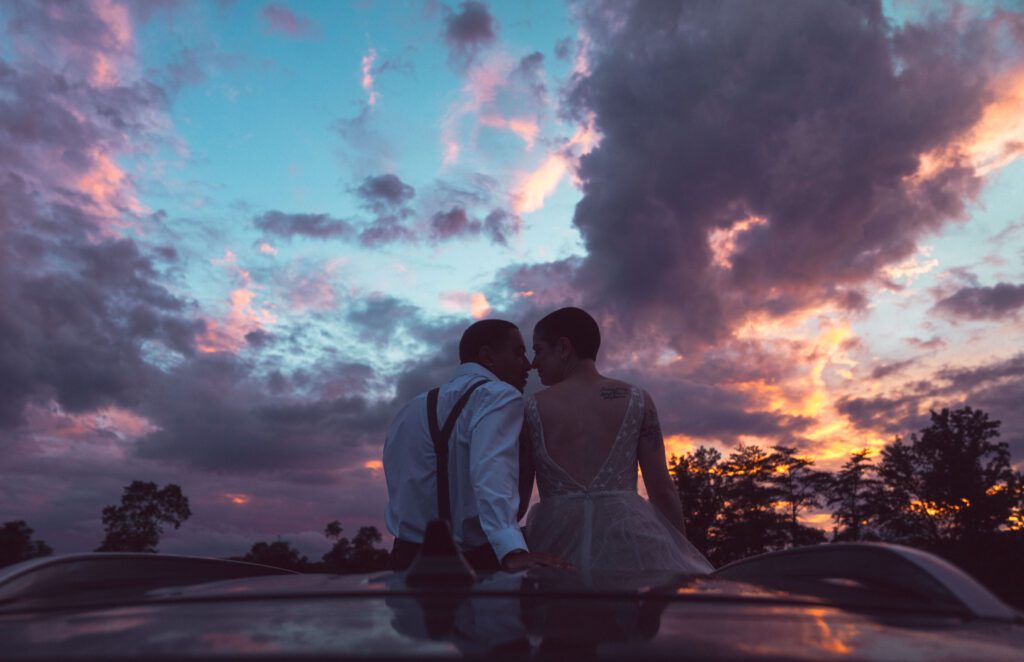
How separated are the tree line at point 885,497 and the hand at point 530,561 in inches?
2074

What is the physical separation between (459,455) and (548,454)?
0.98m

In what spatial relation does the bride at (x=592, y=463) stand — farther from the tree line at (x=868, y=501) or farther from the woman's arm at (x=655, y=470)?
the tree line at (x=868, y=501)

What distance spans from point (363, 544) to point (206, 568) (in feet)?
226

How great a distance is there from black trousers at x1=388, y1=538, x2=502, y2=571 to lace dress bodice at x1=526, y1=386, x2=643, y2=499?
112 cm

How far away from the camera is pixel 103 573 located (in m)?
1.89

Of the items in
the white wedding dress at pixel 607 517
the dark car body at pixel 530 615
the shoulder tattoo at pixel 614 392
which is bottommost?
the dark car body at pixel 530 615

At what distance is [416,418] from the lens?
4.29m

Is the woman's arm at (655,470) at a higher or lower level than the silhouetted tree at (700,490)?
lower

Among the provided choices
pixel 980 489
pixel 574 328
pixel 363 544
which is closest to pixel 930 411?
pixel 980 489

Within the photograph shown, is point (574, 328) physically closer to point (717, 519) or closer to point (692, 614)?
point (692, 614)

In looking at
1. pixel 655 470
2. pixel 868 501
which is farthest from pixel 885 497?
pixel 655 470

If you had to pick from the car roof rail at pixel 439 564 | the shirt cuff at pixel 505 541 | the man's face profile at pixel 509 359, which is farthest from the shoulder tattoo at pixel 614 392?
the car roof rail at pixel 439 564

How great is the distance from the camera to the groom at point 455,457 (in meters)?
3.71

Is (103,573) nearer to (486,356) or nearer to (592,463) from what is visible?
(486,356)
